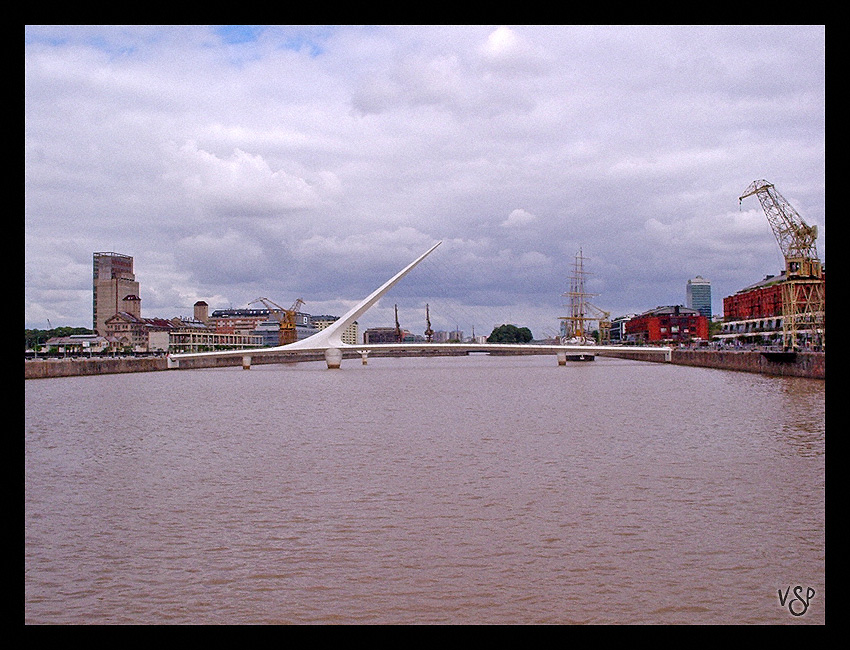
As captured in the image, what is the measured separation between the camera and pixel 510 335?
126562 mm

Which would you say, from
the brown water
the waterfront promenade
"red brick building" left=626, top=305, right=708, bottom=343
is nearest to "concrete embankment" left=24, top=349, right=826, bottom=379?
the waterfront promenade

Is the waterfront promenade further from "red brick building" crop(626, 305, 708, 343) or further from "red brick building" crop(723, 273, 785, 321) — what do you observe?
"red brick building" crop(626, 305, 708, 343)

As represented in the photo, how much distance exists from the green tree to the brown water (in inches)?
4389

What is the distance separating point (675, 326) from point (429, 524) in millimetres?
77360

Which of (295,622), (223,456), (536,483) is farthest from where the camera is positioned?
(223,456)

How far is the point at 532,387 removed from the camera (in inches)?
1111

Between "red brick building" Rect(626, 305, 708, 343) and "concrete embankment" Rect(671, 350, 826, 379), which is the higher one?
"red brick building" Rect(626, 305, 708, 343)

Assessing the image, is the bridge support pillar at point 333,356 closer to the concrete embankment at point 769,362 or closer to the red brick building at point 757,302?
the concrete embankment at point 769,362

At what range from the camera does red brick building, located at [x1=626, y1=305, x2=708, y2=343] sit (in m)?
78.8

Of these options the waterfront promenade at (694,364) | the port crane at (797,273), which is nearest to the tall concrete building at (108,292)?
the waterfront promenade at (694,364)
